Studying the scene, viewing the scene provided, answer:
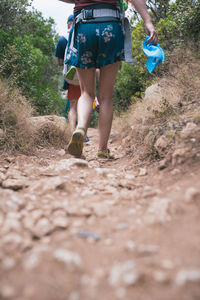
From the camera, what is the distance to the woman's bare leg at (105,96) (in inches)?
90.3

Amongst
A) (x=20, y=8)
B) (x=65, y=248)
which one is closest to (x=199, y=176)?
(x=65, y=248)

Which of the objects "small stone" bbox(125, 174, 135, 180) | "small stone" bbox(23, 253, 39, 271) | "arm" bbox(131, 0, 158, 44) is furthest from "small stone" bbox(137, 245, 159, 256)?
"arm" bbox(131, 0, 158, 44)

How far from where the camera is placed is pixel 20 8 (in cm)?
670

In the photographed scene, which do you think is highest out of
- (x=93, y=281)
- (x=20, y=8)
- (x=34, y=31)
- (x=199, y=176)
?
(x=34, y=31)

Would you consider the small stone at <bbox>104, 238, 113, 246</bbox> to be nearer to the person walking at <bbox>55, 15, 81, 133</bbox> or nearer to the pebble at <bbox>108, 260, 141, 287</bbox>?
the pebble at <bbox>108, 260, 141, 287</bbox>

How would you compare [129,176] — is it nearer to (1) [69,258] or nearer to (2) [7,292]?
(1) [69,258]

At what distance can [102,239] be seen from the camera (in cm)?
98

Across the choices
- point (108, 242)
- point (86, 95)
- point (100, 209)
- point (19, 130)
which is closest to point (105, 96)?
point (86, 95)

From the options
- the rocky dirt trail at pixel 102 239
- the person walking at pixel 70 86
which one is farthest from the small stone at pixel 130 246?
the person walking at pixel 70 86

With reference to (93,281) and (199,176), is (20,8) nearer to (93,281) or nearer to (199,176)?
(199,176)

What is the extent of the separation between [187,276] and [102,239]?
14.5 inches

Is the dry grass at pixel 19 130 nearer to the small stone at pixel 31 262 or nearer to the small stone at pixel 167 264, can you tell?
the small stone at pixel 31 262

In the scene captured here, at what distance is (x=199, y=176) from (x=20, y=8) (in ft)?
24.2

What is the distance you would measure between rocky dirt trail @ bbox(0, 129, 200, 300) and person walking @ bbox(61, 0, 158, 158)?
827 millimetres
